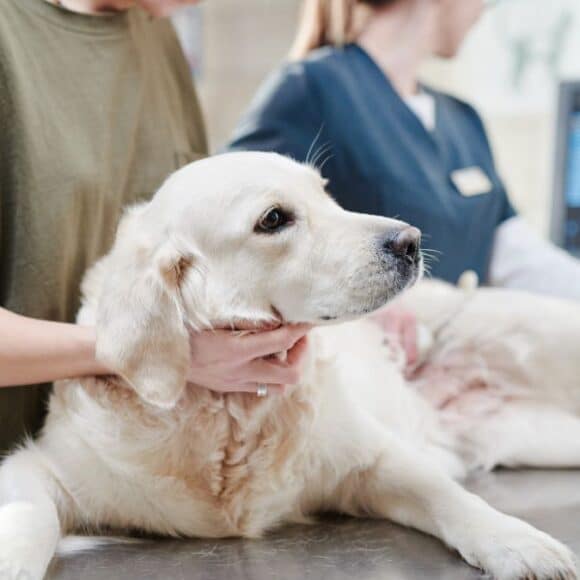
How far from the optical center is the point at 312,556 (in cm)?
88

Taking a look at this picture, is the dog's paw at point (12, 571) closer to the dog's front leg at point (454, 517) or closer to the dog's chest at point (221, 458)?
the dog's chest at point (221, 458)

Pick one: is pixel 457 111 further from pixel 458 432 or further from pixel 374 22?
pixel 458 432

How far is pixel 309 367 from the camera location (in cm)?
101

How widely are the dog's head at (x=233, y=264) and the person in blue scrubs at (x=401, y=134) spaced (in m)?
0.57

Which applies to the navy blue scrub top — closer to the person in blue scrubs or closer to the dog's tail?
the person in blue scrubs

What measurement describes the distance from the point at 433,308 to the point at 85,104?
680mm

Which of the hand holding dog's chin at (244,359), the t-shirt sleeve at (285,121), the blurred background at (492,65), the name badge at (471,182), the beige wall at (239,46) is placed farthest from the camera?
the beige wall at (239,46)

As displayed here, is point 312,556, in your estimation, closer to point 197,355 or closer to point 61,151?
point 197,355

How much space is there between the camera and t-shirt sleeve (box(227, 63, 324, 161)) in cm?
158

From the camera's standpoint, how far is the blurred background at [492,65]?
9.29 feet

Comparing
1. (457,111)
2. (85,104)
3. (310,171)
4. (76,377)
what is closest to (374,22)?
(457,111)

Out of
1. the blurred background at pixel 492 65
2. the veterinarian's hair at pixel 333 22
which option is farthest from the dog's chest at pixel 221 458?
the blurred background at pixel 492 65

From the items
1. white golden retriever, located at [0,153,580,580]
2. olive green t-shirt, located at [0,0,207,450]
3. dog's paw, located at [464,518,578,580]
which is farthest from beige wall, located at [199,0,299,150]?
dog's paw, located at [464,518,578,580]

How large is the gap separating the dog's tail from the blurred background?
2095 mm
